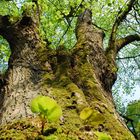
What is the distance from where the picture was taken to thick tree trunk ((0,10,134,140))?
2.38 metres

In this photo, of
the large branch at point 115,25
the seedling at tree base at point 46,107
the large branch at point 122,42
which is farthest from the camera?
the large branch at point 122,42

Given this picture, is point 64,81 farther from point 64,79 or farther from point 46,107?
point 46,107

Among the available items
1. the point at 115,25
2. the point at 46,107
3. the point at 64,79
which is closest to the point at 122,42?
the point at 115,25

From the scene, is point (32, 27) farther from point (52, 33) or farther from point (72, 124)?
point (52, 33)

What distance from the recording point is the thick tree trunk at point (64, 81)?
2377mm

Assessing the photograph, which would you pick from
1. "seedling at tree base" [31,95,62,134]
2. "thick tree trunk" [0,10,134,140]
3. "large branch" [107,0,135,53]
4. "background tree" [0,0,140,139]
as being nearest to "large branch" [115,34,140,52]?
"background tree" [0,0,140,139]

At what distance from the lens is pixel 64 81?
11.3 ft

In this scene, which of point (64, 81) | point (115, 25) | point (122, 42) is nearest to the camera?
point (64, 81)

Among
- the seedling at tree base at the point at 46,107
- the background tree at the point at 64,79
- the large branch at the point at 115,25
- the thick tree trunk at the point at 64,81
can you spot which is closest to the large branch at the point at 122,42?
the background tree at the point at 64,79

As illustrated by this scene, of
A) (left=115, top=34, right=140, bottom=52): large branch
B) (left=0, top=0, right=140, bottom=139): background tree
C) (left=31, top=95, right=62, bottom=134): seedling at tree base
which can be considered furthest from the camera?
(left=115, top=34, right=140, bottom=52): large branch

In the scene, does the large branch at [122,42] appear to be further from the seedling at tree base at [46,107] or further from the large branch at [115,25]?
the seedling at tree base at [46,107]

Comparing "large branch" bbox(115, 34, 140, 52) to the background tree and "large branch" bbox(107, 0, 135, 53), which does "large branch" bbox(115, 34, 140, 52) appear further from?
"large branch" bbox(107, 0, 135, 53)

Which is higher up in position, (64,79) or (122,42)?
(122,42)

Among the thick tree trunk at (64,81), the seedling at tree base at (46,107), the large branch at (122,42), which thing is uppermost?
the large branch at (122,42)
